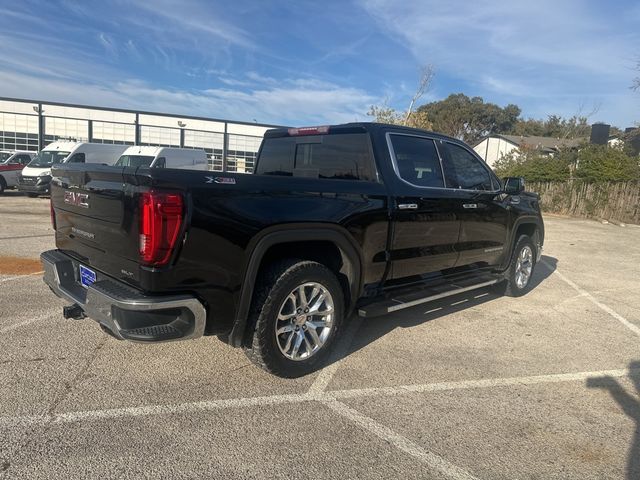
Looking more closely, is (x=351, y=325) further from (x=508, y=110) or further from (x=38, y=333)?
(x=508, y=110)

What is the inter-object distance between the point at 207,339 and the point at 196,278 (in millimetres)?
1577

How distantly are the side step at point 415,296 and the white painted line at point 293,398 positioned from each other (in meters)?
0.66

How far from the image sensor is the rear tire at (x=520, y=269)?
247 inches

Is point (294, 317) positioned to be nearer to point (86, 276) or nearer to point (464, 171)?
point (86, 276)

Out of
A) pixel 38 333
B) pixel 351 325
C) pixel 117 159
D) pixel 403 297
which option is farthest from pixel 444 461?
pixel 117 159

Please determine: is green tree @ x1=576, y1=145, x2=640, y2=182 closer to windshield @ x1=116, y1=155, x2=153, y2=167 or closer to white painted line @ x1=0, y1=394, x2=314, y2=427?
windshield @ x1=116, y1=155, x2=153, y2=167

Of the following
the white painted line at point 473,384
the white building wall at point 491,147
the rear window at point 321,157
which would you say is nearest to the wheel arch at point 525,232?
the white painted line at point 473,384

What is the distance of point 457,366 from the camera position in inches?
162

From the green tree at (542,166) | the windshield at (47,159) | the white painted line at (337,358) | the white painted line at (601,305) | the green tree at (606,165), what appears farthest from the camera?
the green tree at (542,166)

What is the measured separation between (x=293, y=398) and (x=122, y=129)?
4080 cm

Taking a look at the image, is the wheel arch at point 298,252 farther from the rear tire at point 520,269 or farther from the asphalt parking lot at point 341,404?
the rear tire at point 520,269

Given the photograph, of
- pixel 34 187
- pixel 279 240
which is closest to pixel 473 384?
pixel 279 240

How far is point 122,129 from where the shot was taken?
129 feet

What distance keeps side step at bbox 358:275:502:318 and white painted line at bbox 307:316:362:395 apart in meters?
0.48
